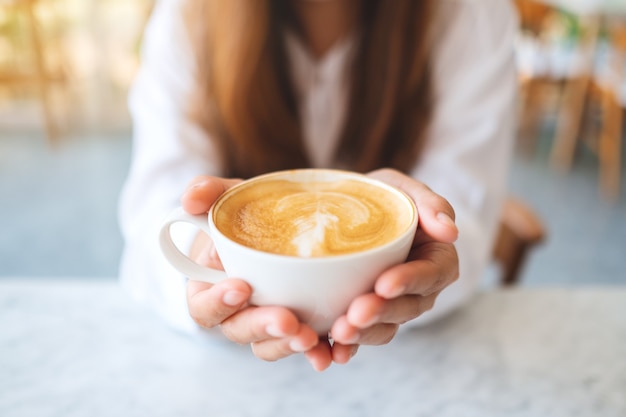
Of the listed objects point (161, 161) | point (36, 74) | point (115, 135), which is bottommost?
point (115, 135)

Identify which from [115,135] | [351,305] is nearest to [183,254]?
[351,305]

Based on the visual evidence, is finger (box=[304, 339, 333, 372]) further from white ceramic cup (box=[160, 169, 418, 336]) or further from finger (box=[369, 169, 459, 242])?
finger (box=[369, 169, 459, 242])

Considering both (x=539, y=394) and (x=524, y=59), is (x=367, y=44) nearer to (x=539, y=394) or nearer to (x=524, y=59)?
(x=539, y=394)

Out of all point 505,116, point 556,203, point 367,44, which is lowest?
point 556,203

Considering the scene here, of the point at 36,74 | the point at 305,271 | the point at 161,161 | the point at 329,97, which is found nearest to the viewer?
the point at 305,271

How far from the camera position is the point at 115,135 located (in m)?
4.23

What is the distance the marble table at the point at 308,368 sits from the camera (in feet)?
2.11

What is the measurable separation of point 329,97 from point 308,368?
0.73 metres

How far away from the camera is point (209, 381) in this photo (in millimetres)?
681

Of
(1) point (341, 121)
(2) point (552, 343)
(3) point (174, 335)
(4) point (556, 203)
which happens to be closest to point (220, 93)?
(1) point (341, 121)

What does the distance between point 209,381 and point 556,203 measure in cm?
308

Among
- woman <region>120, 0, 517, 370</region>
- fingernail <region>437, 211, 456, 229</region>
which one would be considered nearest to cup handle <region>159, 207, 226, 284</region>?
fingernail <region>437, 211, 456, 229</region>

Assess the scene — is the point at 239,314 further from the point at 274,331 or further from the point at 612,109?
the point at 612,109

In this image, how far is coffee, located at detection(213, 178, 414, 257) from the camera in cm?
49
